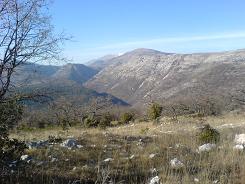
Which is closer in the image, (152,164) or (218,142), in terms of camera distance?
(152,164)

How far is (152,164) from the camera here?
8.49 m

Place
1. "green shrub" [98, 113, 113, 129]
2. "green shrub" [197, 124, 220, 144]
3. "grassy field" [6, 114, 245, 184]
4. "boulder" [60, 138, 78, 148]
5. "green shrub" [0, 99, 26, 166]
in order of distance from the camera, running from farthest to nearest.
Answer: "green shrub" [98, 113, 113, 129]
"boulder" [60, 138, 78, 148]
"green shrub" [197, 124, 220, 144]
"green shrub" [0, 99, 26, 166]
"grassy field" [6, 114, 245, 184]

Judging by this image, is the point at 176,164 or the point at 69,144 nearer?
the point at 176,164

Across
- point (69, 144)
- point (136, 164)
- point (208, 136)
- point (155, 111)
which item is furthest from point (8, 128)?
point (155, 111)

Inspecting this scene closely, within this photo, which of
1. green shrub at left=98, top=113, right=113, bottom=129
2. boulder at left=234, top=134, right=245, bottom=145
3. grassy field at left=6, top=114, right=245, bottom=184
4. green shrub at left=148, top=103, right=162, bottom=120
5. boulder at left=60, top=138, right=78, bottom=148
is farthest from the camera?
green shrub at left=148, top=103, right=162, bottom=120

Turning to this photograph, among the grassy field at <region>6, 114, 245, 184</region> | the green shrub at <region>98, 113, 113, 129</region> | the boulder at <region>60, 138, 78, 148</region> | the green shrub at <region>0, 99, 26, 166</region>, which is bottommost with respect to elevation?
the green shrub at <region>98, 113, 113, 129</region>

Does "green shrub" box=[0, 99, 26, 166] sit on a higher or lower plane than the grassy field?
higher

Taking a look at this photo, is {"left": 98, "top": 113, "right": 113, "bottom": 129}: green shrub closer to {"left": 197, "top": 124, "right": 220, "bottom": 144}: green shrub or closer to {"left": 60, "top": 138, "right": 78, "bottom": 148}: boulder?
{"left": 60, "top": 138, "right": 78, "bottom": 148}: boulder

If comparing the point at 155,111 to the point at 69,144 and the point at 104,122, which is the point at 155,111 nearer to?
the point at 104,122

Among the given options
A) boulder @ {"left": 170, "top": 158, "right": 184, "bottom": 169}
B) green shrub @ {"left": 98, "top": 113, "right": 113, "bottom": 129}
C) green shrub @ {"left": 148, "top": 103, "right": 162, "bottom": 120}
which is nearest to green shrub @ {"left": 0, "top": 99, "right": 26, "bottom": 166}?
boulder @ {"left": 170, "top": 158, "right": 184, "bottom": 169}

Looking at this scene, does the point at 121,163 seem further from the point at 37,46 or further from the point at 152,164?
the point at 37,46

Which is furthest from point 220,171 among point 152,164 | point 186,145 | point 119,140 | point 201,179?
point 119,140

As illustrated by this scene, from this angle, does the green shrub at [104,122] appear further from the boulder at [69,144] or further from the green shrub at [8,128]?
the green shrub at [8,128]

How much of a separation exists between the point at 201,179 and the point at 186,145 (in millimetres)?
4380
